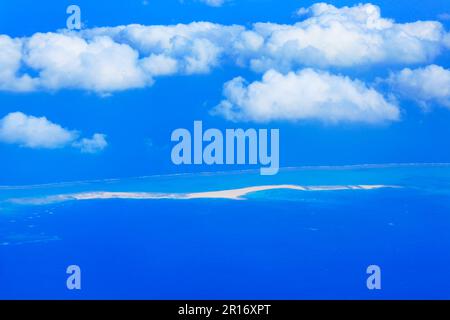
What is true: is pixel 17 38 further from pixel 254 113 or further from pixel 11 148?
pixel 254 113

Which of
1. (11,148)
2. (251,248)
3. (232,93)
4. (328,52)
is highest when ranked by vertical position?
(328,52)

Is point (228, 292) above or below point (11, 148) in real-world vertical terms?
below

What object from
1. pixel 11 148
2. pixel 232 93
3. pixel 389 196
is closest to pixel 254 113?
pixel 232 93

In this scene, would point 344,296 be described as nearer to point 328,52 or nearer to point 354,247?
point 354,247
